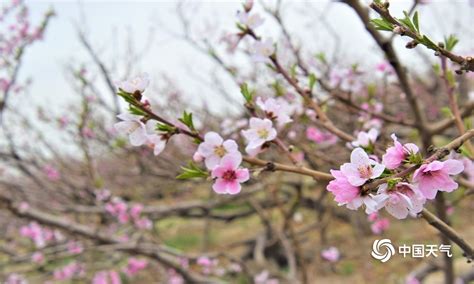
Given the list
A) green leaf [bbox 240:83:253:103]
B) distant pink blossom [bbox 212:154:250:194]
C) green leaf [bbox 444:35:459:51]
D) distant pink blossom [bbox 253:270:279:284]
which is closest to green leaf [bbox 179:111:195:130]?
distant pink blossom [bbox 212:154:250:194]

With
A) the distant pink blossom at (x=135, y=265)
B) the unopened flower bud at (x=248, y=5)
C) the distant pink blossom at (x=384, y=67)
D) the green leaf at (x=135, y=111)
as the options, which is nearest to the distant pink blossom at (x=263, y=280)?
the distant pink blossom at (x=135, y=265)

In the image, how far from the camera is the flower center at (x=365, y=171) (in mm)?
889

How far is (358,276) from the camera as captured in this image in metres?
7.52

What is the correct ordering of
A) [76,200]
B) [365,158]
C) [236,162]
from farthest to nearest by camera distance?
[76,200] < [236,162] < [365,158]

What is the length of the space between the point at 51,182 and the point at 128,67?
7.19 ft

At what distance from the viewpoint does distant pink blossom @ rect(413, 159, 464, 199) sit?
2.89ft

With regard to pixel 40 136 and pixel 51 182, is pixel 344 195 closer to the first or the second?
pixel 51 182

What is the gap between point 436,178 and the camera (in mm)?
901

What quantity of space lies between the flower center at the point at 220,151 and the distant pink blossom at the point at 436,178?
543 millimetres

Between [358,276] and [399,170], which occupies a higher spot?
[358,276]

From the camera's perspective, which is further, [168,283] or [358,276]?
[358,276]

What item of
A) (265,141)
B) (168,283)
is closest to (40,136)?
(168,283)

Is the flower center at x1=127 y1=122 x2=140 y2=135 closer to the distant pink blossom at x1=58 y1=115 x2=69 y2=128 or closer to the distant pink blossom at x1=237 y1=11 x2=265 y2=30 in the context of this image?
the distant pink blossom at x1=237 y1=11 x2=265 y2=30

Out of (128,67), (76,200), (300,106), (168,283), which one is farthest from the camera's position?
(128,67)
